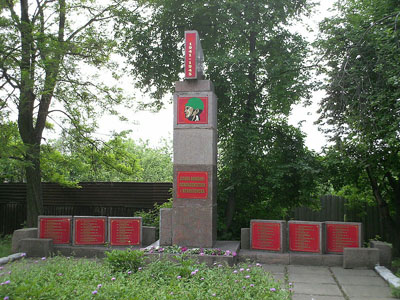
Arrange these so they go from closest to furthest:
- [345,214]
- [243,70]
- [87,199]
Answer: [243,70] → [345,214] → [87,199]

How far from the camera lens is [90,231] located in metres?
10.2

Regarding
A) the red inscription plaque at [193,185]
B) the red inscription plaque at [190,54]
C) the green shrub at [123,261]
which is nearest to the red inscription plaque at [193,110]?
the red inscription plaque at [190,54]

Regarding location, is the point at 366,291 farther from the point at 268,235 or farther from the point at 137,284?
the point at 137,284

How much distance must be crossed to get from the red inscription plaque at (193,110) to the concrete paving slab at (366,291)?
4797 mm

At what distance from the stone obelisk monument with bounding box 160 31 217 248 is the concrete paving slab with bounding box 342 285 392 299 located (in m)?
3.30

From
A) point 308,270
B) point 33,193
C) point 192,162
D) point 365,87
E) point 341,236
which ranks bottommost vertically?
point 308,270

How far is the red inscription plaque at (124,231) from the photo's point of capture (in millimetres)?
10078

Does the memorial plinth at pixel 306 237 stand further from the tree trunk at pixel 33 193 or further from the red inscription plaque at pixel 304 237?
the tree trunk at pixel 33 193

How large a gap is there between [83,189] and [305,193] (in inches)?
318

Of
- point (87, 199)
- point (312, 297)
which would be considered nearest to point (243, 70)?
point (312, 297)

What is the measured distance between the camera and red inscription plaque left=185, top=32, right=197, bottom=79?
9281 mm

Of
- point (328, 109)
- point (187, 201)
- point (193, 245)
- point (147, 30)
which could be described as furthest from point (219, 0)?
point (193, 245)

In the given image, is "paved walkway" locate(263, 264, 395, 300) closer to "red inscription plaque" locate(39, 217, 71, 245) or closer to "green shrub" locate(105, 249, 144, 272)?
"green shrub" locate(105, 249, 144, 272)

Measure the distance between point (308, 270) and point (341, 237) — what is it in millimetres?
1353
